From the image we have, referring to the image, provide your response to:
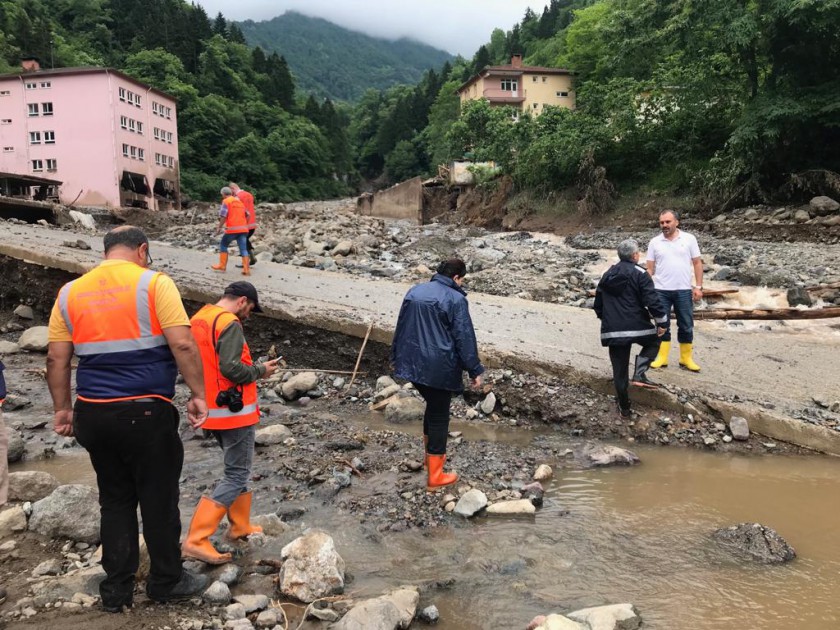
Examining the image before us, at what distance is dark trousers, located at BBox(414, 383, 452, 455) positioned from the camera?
4566mm

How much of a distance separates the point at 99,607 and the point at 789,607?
12.4 feet

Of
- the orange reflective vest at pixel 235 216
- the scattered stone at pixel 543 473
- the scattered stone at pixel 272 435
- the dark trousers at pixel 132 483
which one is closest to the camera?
the dark trousers at pixel 132 483

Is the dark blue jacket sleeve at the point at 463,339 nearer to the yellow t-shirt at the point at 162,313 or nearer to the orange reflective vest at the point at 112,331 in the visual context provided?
the yellow t-shirt at the point at 162,313

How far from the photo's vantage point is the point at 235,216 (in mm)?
11047

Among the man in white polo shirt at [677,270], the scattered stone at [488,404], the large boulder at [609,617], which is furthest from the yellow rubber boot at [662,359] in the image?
the large boulder at [609,617]

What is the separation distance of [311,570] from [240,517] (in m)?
0.73

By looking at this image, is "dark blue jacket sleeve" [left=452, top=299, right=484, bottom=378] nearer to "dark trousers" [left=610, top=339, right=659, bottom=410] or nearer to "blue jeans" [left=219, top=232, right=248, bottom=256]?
"dark trousers" [left=610, top=339, right=659, bottom=410]

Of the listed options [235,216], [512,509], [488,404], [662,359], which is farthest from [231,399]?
[235,216]

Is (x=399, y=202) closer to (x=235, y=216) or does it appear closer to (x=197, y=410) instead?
(x=235, y=216)

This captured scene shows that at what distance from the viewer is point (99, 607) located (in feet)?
9.80

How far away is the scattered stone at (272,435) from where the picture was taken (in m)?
5.97

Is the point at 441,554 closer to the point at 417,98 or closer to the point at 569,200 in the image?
the point at 569,200

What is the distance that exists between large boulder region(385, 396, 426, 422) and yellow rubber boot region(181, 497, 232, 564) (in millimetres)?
3217

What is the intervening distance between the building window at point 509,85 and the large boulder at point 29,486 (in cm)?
5846
